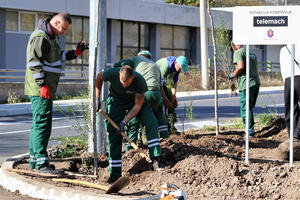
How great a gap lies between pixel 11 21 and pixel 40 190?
1860 cm

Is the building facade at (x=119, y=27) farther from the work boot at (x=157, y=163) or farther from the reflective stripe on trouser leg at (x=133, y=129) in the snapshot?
the work boot at (x=157, y=163)

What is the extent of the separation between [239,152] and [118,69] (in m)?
2.45

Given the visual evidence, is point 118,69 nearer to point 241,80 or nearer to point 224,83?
point 241,80

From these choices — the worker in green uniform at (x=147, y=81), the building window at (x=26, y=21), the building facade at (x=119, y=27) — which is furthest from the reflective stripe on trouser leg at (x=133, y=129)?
the building window at (x=26, y=21)

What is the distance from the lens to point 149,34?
30000 mm

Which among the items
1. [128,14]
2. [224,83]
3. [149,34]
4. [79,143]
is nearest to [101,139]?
[79,143]

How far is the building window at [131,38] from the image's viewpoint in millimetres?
28255

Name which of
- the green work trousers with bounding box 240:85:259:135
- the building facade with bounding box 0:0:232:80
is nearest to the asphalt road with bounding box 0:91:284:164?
the green work trousers with bounding box 240:85:259:135

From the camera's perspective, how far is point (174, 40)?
3133cm

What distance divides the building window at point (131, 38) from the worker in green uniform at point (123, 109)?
21976mm

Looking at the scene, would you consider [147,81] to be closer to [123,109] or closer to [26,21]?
[123,109]

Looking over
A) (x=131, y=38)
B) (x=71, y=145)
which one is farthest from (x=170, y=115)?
(x=131, y=38)

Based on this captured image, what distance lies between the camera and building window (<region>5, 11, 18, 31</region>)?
22.6 m

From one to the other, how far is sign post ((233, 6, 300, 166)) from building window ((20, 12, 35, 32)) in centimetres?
1822
